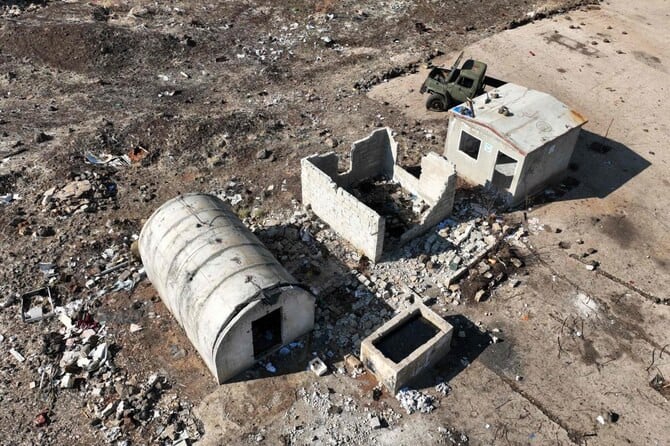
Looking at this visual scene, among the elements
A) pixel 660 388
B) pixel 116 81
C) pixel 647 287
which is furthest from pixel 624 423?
pixel 116 81

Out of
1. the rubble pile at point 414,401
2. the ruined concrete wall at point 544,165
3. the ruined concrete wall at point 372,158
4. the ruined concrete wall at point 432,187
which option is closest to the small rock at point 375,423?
the rubble pile at point 414,401

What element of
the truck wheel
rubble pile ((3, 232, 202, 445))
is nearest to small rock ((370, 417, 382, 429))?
rubble pile ((3, 232, 202, 445))

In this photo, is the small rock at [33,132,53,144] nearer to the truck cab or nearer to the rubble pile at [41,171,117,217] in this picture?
the rubble pile at [41,171,117,217]

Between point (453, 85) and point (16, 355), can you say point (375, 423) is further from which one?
point (453, 85)

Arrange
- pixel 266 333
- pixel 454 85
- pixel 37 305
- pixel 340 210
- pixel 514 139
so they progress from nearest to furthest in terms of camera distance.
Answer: pixel 266 333 < pixel 37 305 < pixel 340 210 < pixel 514 139 < pixel 454 85

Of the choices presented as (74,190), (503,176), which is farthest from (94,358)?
(503,176)

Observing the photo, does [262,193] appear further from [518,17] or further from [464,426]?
[518,17]
